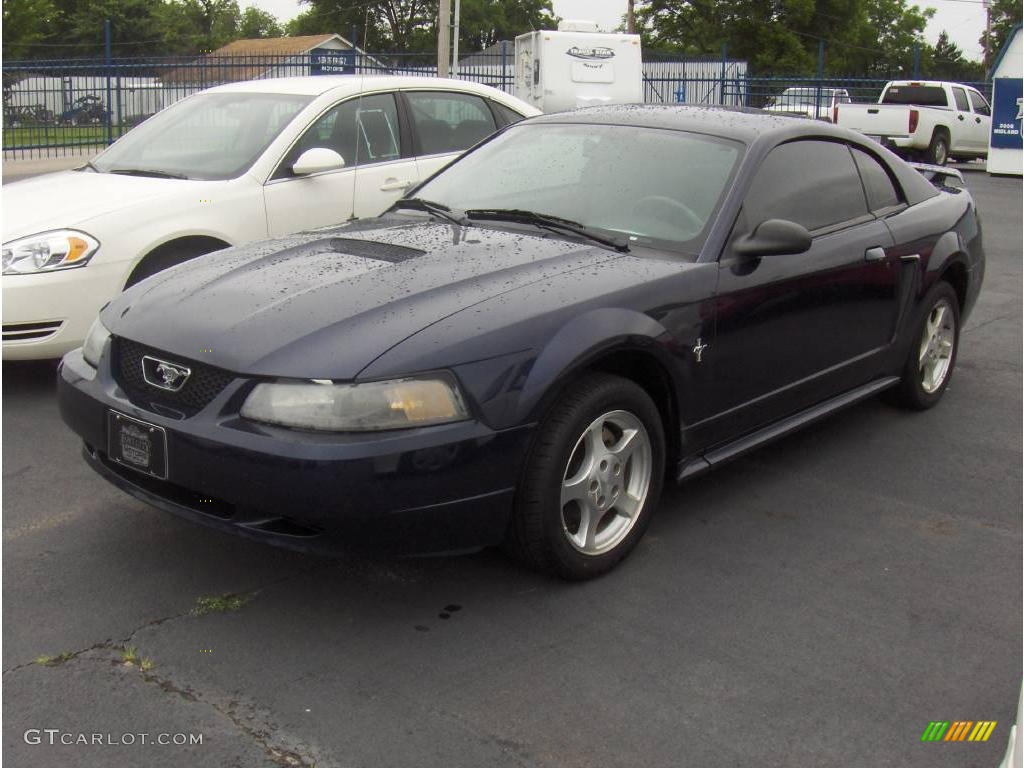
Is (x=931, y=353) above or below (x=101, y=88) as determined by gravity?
below

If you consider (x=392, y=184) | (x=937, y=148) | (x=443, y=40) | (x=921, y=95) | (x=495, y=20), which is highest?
(x=495, y=20)

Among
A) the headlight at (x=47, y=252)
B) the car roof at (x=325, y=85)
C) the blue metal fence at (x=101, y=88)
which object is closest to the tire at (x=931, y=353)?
the car roof at (x=325, y=85)

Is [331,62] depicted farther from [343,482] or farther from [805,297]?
[343,482]

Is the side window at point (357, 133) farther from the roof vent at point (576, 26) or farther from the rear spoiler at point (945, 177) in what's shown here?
the roof vent at point (576, 26)

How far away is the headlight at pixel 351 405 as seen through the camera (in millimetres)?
3264

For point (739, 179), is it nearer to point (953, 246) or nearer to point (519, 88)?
point (953, 246)

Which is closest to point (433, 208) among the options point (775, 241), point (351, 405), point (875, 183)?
point (775, 241)

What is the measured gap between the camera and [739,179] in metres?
4.45

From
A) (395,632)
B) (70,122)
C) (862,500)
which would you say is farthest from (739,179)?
(70,122)

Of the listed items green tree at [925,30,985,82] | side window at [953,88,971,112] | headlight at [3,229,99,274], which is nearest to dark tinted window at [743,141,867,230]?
headlight at [3,229,99,274]

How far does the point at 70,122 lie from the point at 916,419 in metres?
16.3

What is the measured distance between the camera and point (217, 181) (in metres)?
6.16

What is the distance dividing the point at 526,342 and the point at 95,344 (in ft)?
5.03

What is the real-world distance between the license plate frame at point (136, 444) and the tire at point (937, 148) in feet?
73.1
